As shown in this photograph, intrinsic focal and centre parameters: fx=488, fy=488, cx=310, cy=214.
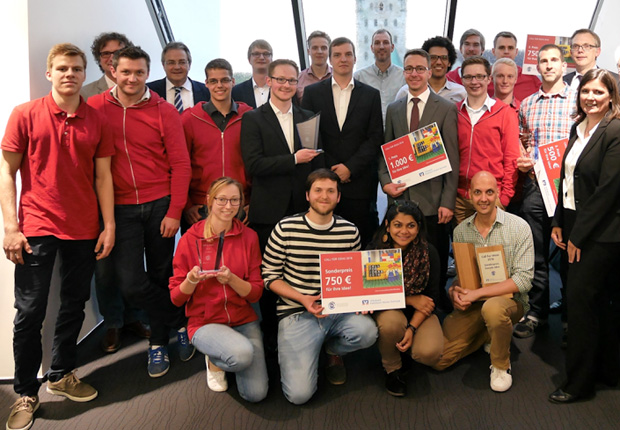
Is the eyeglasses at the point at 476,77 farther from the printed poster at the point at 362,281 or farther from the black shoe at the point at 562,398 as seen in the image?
the black shoe at the point at 562,398

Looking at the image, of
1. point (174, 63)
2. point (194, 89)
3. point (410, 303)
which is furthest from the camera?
point (194, 89)

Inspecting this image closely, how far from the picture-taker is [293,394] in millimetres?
2518

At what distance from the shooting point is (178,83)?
364 centimetres

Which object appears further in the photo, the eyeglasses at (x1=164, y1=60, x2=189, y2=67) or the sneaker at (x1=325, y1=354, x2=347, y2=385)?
the eyeglasses at (x1=164, y1=60, x2=189, y2=67)

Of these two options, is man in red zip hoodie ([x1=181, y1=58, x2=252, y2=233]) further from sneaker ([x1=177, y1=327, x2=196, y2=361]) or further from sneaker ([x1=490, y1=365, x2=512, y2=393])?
sneaker ([x1=490, y1=365, x2=512, y2=393])

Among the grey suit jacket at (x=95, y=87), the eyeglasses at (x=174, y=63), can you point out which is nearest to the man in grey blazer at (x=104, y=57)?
the grey suit jacket at (x=95, y=87)

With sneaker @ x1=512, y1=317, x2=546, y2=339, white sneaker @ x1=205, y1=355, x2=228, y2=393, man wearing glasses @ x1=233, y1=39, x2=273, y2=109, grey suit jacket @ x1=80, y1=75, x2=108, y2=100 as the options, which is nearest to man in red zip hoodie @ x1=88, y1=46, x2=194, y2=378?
white sneaker @ x1=205, y1=355, x2=228, y2=393

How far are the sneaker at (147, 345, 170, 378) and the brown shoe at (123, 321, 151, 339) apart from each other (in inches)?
15.5

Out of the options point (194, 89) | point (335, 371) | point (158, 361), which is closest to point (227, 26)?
point (194, 89)

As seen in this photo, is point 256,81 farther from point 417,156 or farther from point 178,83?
point 417,156

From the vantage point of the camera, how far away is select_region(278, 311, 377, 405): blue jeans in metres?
2.55

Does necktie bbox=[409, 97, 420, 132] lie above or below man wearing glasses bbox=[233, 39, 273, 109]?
below

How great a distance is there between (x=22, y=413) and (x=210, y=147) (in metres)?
1.73

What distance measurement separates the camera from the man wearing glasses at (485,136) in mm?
3172
